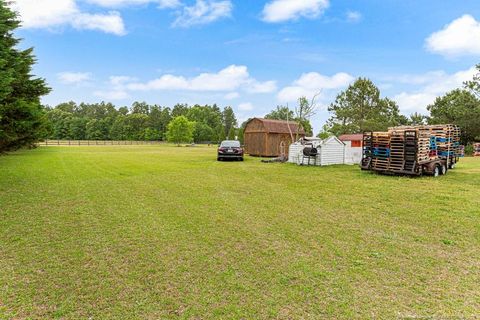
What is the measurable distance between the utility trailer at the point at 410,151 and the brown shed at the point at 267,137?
34.0 feet

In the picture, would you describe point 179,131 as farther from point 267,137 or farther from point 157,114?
point 267,137

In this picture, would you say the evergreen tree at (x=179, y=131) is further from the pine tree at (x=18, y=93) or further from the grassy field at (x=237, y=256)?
the grassy field at (x=237, y=256)

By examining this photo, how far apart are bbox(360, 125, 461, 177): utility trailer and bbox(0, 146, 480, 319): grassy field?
14.3 ft

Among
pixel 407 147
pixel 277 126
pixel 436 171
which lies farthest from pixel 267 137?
pixel 436 171

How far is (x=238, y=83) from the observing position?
120 ft

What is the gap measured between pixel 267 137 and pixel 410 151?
1296 cm

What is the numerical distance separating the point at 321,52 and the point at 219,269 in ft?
60.3

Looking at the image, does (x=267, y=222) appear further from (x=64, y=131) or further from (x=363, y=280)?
(x=64, y=131)

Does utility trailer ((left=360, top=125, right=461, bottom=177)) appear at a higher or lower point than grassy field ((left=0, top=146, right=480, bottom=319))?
higher

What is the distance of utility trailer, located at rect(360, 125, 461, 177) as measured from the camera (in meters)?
12.0

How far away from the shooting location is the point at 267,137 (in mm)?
24078

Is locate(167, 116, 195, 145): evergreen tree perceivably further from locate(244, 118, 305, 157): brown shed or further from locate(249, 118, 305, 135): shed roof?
locate(249, 118, 305, 135): shed roof

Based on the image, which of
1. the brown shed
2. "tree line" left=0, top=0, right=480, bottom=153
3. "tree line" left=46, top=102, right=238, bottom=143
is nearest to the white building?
the brown shed

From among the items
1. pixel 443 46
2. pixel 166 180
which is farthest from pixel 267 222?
pixel 443 46
